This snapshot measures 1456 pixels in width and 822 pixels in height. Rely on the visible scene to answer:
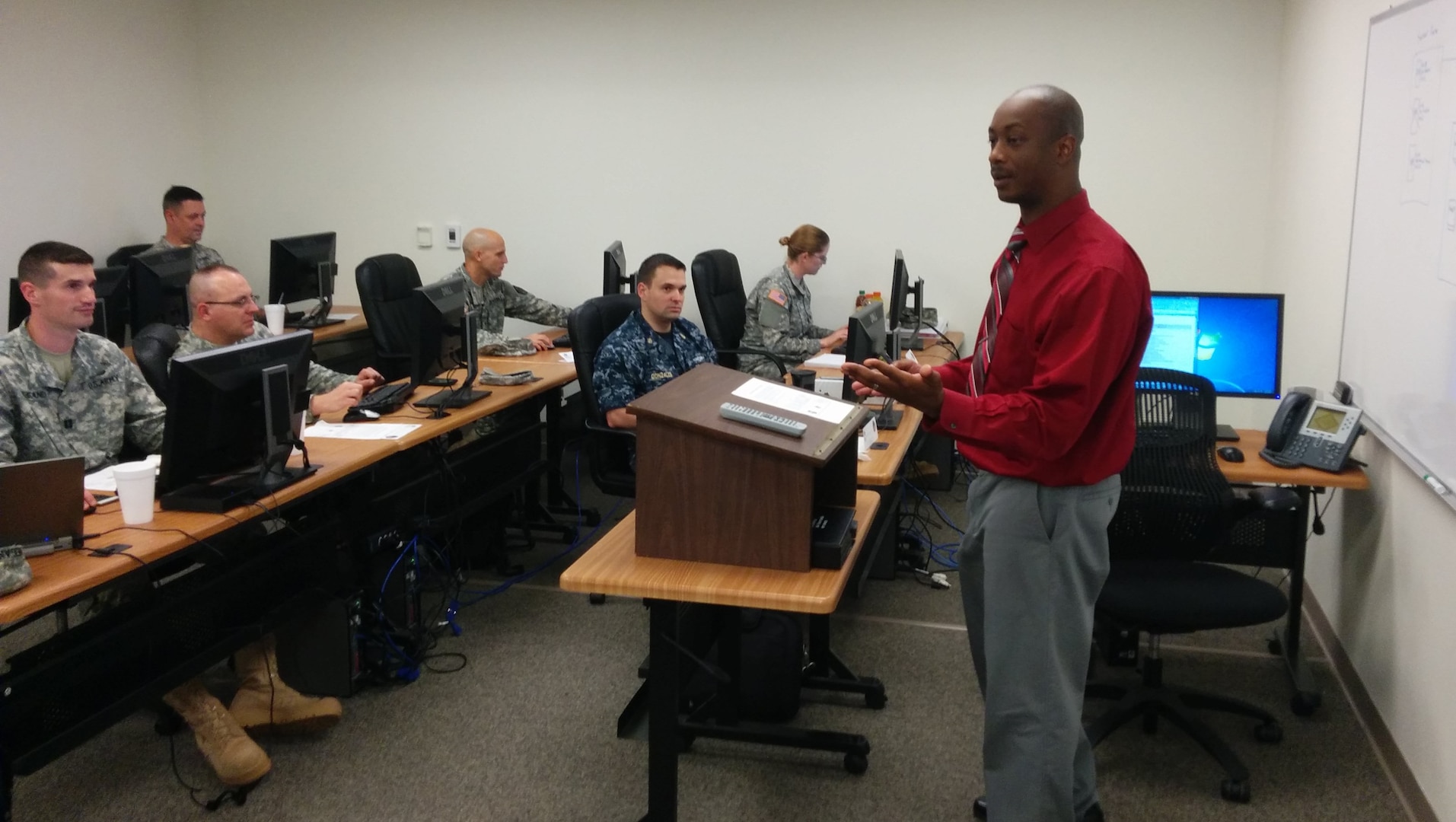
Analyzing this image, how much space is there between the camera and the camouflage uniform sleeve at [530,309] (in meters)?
5.43

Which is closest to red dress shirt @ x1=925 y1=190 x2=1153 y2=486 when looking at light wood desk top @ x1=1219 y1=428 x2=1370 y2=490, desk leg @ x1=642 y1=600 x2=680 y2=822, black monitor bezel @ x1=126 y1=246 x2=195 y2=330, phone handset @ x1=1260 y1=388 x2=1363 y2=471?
desk leg @ x1=642 y1=600 x2=680 y2=822

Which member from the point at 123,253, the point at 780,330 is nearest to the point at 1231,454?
the point at 780,330

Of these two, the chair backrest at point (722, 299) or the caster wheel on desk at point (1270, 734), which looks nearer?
the caster wheel on desk at point (1270, 734)

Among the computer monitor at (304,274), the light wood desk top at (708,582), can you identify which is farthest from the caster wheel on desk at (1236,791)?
the computer monitor at (304,274)

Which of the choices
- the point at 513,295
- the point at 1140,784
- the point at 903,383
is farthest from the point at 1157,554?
the point at 513,295

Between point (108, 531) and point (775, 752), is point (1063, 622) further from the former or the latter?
point (108, 531)

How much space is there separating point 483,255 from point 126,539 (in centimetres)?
288

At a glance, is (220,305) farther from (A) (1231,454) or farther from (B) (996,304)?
(A) (1231,454)

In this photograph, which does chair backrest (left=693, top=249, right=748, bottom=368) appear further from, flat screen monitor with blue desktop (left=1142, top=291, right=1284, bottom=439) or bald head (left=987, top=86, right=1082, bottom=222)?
bald head (left=987, top=86, right=1082, bottom=222)

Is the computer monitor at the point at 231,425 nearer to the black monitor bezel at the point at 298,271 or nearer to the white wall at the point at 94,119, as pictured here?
the black monitor bezel at the point at 298,271

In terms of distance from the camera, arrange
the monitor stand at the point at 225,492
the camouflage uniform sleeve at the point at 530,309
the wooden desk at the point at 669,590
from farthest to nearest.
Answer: the camouflage uniform sleeve at the point at 530,309 < the monitor stand at the point at 225,492 < the wooden desk at the point at 669,590

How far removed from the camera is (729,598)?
195cm

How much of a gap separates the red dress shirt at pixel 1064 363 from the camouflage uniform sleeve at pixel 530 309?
3713 millimetres

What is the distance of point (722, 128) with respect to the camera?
5891mm
